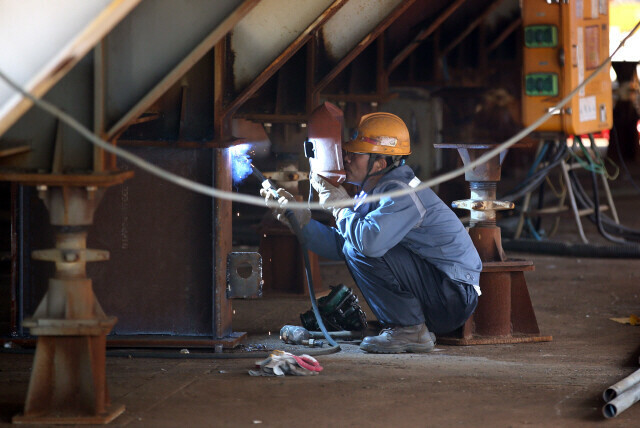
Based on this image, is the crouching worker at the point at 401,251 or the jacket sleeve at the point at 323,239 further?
the jacket sleeve at the point at 323,239

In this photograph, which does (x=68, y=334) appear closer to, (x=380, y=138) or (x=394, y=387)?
(x=394, y=387)

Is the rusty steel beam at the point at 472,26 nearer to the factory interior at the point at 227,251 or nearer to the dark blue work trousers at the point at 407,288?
the factory interior at the point at 227,251

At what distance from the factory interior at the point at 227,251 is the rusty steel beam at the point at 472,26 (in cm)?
183

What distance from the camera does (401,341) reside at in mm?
5230

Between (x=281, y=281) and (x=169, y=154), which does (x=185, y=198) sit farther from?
(x=281, y=281)

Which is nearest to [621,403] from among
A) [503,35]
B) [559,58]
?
[559,58]

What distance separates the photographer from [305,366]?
4684mm

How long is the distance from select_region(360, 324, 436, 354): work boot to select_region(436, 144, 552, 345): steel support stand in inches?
11.0

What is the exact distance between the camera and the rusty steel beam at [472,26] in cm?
1042

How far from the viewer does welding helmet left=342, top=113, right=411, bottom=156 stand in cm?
527

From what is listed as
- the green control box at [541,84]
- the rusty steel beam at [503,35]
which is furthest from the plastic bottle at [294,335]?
the rusty steel beam at [503,35]

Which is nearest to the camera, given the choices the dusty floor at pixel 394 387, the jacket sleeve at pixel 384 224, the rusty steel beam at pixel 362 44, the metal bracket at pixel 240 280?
the dusty floor at pixel 394 387

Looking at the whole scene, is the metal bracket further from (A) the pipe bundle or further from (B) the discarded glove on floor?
(A) the pipe bundle

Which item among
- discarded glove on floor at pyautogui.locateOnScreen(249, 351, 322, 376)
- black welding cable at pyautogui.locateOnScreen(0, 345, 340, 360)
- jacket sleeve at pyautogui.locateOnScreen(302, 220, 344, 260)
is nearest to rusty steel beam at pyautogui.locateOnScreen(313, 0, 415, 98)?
jacket sleeve at pyautogui.locateOnScreen(302, 220, 344, 260)
